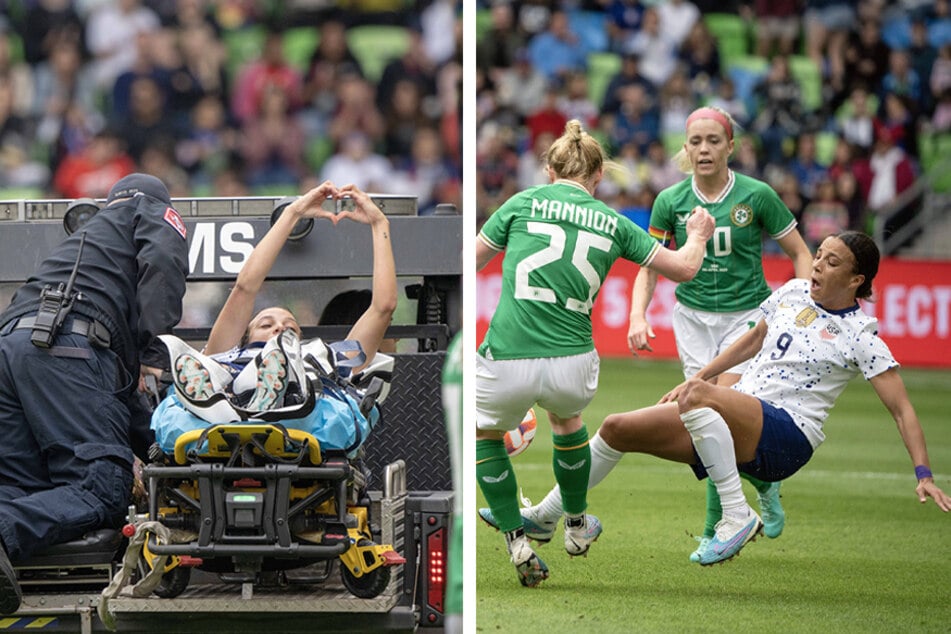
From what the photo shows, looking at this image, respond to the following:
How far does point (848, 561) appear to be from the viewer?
5637 mm

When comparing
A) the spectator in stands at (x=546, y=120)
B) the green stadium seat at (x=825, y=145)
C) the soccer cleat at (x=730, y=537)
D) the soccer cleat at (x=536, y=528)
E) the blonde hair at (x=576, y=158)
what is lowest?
the soccer cleat at (x=536, y=528)

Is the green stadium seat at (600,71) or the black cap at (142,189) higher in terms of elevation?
the green stadium seat at (600,71)

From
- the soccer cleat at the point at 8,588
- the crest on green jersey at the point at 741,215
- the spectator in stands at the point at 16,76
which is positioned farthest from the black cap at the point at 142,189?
the spectator in stands at the point at 16,76

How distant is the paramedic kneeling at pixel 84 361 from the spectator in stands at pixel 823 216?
29.9 feet

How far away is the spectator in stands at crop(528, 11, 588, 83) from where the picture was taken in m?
14.6

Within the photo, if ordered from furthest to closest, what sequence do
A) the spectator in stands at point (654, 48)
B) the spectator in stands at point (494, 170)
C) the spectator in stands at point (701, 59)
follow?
the spectator in stands at point (701, 59) < the spectator in stands at point (654, 48) < the spectator in stands at point (494, 170)

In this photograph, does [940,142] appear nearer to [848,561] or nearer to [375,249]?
[848,561]

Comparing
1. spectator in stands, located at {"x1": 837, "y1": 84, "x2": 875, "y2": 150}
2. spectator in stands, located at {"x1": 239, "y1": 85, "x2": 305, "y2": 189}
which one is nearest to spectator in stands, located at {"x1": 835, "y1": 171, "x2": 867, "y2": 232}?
spectator in stands, located at {"x1": 837, "y1": 84, "x2": 875, "y2": 150}

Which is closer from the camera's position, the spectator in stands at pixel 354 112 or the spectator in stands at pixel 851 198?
the spectator in stands at pixel 851 198

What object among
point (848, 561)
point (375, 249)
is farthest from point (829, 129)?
point (375, 249)

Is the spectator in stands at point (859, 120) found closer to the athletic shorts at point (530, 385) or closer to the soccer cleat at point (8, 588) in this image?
the athletic shorts at point (530, 385)

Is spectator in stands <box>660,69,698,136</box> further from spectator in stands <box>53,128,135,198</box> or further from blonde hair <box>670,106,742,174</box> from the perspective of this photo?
blonde hair <box>670,106,742,174</box>

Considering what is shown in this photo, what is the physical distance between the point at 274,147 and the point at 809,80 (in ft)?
18.8

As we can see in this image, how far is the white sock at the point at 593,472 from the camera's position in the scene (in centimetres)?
517
